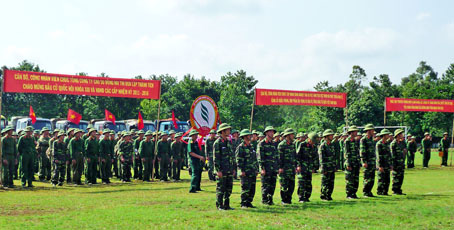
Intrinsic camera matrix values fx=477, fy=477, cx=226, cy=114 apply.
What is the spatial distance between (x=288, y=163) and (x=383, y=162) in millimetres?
3888

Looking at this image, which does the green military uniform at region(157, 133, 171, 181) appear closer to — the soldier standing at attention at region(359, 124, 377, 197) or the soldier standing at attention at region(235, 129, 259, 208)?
the soldier standing at attention at region(235, 129, 259, 208)

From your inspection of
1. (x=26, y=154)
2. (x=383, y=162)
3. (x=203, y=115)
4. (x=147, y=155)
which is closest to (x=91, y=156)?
(x=26, y=154)

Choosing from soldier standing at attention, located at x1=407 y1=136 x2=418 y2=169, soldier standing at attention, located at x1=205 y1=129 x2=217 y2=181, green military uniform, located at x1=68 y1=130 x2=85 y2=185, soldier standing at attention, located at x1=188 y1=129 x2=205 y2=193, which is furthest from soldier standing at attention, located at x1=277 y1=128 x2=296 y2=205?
soldier standing at attention, located at x1=407 y1=136 x2=418 y2=169

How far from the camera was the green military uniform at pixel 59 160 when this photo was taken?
17219 mm

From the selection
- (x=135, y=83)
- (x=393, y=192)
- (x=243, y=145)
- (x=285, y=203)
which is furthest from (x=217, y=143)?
(x=135, y=83)

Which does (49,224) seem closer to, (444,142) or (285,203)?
(285,203)

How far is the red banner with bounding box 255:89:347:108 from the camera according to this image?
80.8 ft

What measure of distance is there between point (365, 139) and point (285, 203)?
10.7 feet

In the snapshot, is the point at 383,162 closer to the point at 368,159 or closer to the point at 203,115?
the point at 368,159

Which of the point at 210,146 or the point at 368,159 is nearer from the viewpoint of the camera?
the point at 210,146

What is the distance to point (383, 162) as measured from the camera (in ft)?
46.9

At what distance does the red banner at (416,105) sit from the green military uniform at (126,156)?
17170 mm

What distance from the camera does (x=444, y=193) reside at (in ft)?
49.7

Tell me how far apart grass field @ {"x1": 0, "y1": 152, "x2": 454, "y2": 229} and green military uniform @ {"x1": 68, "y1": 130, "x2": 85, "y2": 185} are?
2.04 m
